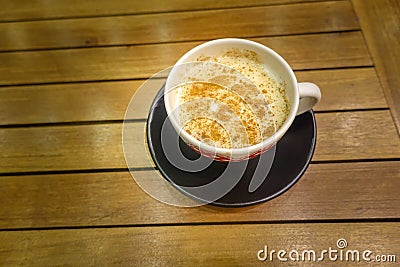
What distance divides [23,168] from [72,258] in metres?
0.17

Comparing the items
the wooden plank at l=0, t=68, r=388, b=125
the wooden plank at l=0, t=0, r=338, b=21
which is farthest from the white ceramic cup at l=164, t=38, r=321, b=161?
the wooden plank at l=0, t=0, r=338, b=21

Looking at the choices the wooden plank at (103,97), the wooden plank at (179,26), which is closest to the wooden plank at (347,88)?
the wooden plank at (103,97)

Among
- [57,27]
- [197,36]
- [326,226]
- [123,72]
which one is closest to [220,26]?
[197,36]

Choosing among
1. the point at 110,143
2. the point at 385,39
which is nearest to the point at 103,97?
the point at 110,143

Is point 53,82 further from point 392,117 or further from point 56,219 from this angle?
point 392,117

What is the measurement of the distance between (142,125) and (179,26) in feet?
0.77

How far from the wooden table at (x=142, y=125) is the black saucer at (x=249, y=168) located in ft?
0.09

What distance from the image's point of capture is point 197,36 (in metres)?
0.79

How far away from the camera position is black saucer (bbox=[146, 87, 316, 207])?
1.90 ft

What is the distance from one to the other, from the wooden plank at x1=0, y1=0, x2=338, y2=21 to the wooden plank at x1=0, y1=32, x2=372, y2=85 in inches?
3.8

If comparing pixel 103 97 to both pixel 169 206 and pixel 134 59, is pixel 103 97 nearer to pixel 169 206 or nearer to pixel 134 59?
pixel 134 59

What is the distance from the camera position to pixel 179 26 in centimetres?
80

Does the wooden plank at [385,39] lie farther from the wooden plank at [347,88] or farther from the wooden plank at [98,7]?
the wooden plank at [98,7]

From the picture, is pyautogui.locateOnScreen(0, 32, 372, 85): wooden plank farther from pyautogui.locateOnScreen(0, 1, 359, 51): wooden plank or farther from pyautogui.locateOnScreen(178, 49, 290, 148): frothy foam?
pyautogui.locateOnScreen(178, 49, 290, 148): frothy foam
